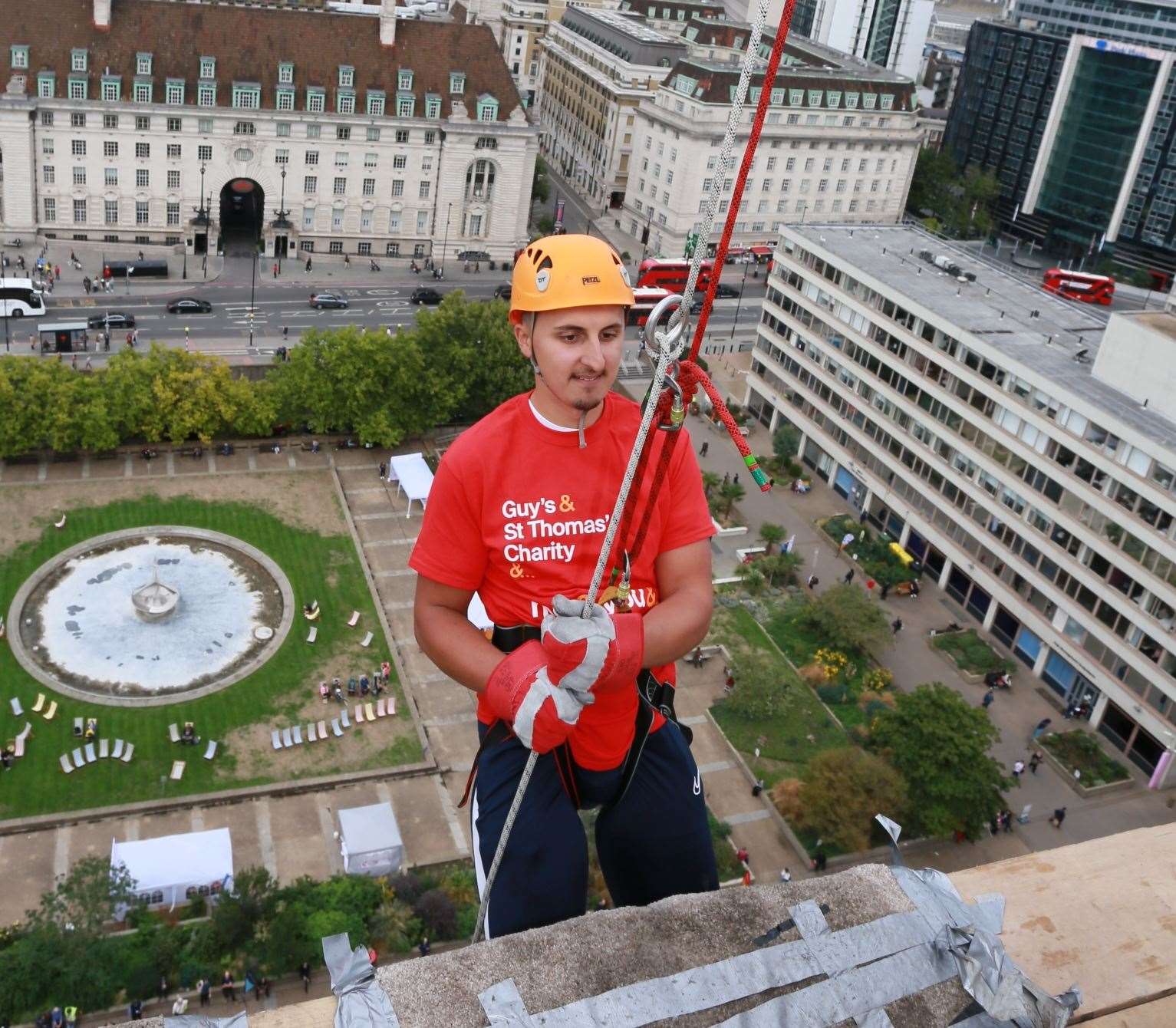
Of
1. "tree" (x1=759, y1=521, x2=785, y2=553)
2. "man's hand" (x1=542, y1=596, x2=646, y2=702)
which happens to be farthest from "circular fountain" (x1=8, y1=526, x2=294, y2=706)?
"man's hand" (x1=542, y1=596, x2=646, y2=702)

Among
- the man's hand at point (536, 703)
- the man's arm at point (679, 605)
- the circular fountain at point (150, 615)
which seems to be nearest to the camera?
the man's hand at point (536, 703)

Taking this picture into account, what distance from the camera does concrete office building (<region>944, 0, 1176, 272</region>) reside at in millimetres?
104125

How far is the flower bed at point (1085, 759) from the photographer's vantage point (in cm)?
4756

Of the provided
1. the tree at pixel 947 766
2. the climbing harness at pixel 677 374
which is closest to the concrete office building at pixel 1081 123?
the tree at pixel 947 766

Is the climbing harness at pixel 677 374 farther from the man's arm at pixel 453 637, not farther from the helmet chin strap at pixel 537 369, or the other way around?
the man's arm at pixel 453 637

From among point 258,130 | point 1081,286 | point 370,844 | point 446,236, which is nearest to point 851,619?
point 370,844

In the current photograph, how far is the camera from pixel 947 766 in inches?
1631

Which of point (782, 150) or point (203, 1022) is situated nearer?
point (203, 1022)

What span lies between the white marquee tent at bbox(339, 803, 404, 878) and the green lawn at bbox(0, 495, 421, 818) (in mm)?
4347

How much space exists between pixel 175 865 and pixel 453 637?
2946cm

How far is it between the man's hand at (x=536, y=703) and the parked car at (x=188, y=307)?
2825 inches

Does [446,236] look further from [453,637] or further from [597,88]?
[453,637]

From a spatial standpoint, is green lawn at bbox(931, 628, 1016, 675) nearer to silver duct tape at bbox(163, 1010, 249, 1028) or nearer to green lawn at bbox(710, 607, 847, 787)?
green lawn at bbox(710, 607, 847, 787)

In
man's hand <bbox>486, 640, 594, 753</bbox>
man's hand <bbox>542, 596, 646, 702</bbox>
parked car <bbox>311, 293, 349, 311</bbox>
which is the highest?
man's hand <bbox>542, 596, 646, 702</bbox>
